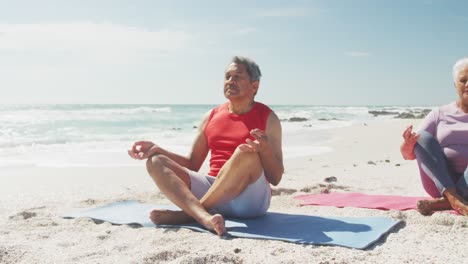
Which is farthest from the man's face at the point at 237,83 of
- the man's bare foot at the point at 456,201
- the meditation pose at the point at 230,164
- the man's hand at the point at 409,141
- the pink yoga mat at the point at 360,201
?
the man's bare foot at the point at 456,201

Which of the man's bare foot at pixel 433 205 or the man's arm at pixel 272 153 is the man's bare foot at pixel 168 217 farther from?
the man's bare foot at pixel 433 205

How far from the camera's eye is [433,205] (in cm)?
396

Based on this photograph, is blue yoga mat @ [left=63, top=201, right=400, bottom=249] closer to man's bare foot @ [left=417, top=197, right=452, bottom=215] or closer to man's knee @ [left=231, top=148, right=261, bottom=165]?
man's bare foot @ [left=417, top=197, right=452, bottom=215]

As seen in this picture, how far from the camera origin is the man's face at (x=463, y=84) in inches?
155

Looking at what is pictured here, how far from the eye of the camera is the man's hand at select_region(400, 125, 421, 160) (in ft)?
12.9

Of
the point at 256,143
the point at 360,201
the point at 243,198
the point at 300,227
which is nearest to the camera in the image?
the point at 256,143

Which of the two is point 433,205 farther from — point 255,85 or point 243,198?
point 255,85

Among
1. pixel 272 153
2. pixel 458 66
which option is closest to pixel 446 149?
pixel 458 66

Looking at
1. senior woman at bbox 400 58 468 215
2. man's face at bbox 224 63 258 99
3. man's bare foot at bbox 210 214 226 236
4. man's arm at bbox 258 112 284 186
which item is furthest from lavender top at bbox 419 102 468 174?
man's bare foot at bbox 210 214 226 236

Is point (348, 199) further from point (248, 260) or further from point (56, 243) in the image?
point (56, 243)

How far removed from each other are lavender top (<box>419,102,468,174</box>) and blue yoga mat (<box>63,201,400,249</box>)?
85cm

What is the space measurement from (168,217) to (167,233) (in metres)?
0.24

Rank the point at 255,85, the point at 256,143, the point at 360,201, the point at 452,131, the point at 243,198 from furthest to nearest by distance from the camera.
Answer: the point at 360,201 → the point at 452,131 → the point at 255,85 → the point at 243,198 → the point at 256,143

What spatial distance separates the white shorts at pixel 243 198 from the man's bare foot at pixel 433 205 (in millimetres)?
1300
